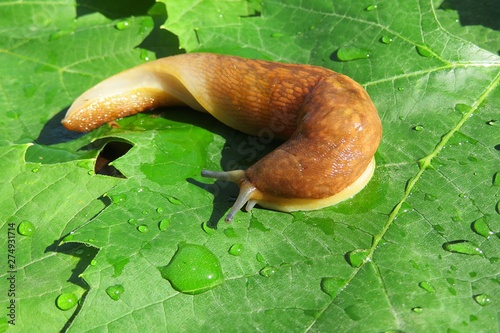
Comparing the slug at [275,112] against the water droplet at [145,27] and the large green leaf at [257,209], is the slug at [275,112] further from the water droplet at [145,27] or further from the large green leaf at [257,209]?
the water droplet at [145,27]

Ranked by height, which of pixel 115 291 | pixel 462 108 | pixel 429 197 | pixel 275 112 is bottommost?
pixel 115 291

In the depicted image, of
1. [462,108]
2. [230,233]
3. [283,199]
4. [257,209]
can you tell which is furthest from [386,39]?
[230,233]

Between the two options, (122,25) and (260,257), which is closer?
(260,257)

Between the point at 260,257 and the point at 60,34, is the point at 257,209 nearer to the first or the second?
the point at 260,257

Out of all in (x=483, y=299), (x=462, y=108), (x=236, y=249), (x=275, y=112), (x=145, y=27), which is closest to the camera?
(x=483, y=299)

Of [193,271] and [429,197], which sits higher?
[429,197]

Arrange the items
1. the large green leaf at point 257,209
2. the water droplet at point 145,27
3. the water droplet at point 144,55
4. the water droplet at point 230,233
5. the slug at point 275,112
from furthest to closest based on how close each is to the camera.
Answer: the water droplet at point 145,27 → the water droplet at point 144,55 → the slug at point 275,112 → the water droplet at point 230,233 → the large green leaf at point 257,209

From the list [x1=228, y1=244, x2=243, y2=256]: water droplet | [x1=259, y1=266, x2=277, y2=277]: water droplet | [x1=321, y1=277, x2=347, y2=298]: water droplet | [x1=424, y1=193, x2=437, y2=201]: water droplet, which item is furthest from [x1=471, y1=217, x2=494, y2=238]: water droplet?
[x1=228, y1=244, x2=243, y2=256]: water droplet

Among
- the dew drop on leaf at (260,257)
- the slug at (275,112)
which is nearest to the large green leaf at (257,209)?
the dew drop on leaf at (260,257)

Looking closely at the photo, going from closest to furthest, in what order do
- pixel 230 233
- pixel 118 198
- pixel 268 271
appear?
pixel 268 271, pixel 230 233, pixel 118 198
